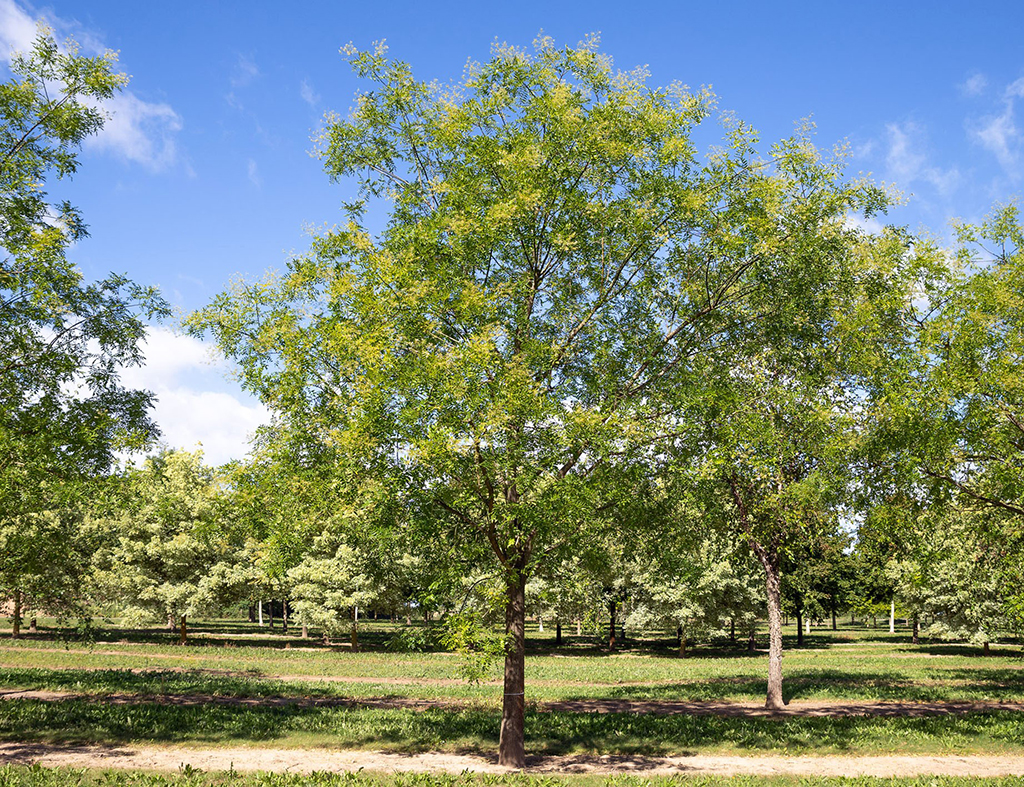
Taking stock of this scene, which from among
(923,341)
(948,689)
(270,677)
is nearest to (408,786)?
(923,341)

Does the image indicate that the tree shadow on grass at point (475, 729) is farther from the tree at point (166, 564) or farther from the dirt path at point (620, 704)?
the tree at point (166, 564)

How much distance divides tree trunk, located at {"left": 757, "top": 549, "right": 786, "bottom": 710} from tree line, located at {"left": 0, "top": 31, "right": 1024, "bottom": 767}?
5.88 m

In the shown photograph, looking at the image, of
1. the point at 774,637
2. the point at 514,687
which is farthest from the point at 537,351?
the point at 774,637

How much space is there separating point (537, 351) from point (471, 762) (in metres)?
8.54

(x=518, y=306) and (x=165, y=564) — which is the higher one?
(x=518, y=306)

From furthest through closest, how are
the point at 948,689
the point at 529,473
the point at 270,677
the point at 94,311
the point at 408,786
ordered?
the point at 270,677, the point at 948,689, the point at 94,311, the point at 529,473, the point at 408,786

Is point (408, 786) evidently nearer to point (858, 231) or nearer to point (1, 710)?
point (1, 710)

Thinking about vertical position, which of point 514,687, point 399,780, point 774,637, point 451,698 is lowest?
point 451,698

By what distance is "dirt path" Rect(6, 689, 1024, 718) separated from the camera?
20562 mm

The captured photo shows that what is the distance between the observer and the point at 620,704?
2272cm

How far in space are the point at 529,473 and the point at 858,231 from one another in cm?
1002

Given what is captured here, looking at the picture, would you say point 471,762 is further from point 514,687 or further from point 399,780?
point 399,780

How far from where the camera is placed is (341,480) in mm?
12617

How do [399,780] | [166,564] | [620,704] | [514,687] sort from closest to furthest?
[399,780] → [514,687] → [620,704] → [166,564]
